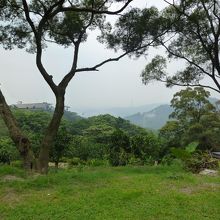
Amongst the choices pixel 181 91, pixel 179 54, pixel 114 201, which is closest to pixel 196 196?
pixel 114 201

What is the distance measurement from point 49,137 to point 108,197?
12.0 feet

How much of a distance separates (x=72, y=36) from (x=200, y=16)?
495 centimetres

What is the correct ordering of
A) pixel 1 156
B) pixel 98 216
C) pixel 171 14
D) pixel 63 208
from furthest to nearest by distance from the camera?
pixel 1 156
pixel 171 14
pixel 63 208
pixel 98 216

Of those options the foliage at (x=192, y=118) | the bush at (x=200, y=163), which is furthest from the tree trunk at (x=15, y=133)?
the foliage at (x=192, y=118)

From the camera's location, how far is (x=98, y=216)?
5.67 metres

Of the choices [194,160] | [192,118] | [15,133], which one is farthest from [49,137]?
[192,118]

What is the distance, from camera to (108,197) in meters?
6.73

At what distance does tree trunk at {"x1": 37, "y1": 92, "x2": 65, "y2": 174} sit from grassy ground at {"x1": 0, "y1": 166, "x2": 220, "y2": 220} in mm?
762

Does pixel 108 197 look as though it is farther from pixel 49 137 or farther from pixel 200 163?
pixel 200 163

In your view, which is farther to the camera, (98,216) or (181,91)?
(181,91)

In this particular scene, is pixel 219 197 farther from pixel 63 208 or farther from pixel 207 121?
pixel 207 121

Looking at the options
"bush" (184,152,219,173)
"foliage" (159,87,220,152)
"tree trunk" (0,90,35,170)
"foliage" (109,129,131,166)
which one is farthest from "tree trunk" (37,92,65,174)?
"foliage" (159,87,220,152)

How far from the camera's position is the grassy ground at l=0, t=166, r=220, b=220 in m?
5.82

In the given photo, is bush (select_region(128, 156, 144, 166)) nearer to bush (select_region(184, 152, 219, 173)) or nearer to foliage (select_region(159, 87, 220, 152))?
bush (select_region(184, 152, 219, 173))
